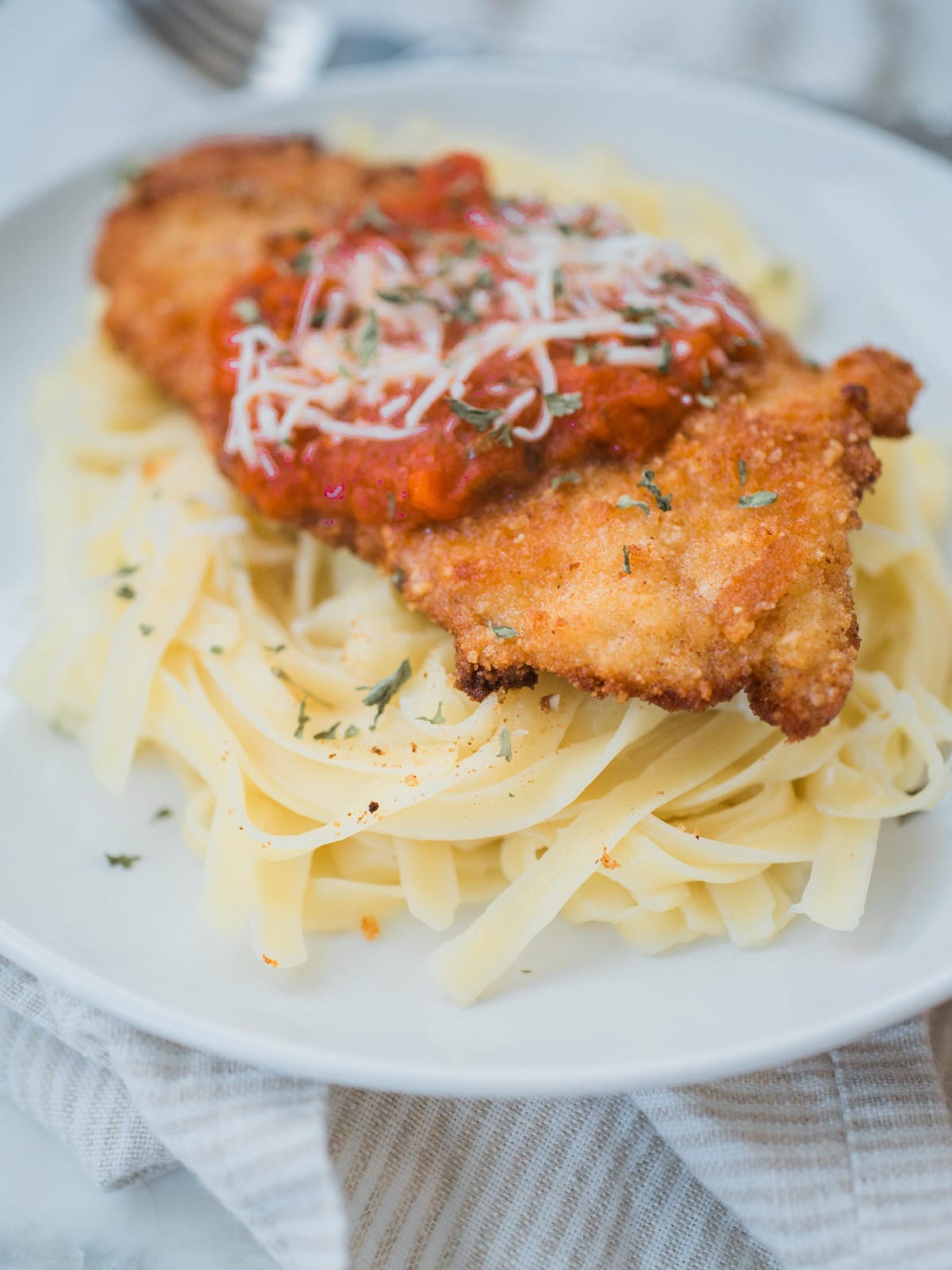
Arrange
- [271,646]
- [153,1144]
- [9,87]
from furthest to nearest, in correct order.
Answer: [9,87], [271,646], [153,1144]

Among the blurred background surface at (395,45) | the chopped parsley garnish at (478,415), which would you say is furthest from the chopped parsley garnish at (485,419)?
the blurred background surface at (395,45)

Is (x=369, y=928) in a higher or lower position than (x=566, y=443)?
lower

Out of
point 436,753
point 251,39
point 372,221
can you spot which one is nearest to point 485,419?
point 436,753

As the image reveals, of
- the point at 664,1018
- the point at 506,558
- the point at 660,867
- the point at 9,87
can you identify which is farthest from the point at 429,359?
the point at 9,87

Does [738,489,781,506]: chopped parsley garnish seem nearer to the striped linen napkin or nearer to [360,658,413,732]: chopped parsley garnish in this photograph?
[360,658,413,732]: chopped parsley garnish

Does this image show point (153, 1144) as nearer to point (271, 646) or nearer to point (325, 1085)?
point (325, 1085)

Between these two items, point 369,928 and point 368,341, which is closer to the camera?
point 369,928

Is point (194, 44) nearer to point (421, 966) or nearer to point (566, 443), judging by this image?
point (566, 443)

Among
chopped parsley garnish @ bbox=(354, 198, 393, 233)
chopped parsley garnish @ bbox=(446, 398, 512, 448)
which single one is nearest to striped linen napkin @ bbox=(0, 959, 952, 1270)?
chopped parsley garnish @ bbox=(446, 398, 512, 448)
